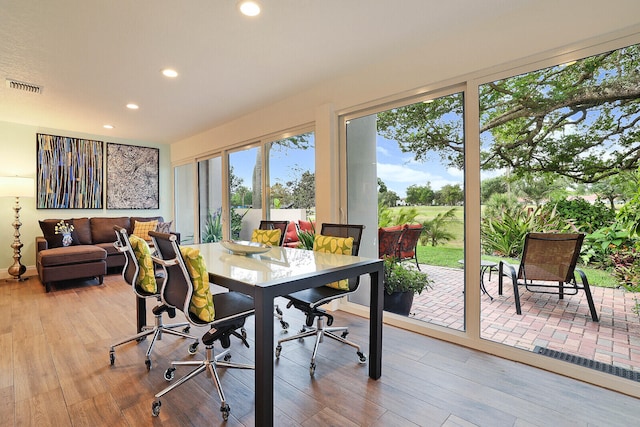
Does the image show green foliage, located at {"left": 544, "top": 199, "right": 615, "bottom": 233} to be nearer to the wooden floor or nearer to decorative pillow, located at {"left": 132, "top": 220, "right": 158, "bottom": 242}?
the wooden floor

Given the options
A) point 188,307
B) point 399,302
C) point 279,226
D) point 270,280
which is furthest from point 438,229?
point 188,307

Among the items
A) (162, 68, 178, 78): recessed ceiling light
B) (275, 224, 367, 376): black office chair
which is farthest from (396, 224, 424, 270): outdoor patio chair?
(162, 68, 178, 78): recessed ceiling light

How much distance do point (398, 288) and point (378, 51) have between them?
220 cm

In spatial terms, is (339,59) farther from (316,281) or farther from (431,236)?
(316,281)

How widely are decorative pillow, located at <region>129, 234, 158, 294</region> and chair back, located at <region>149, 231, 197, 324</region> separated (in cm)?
38

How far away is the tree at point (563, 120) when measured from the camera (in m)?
1.98

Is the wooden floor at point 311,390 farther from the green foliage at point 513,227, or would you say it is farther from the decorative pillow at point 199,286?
the green foliage at point 513,227

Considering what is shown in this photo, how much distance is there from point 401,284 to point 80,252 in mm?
4425

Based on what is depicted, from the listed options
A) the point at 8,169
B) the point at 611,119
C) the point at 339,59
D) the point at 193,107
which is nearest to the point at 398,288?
the point at 611,119

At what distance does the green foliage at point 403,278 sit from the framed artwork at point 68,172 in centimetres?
547

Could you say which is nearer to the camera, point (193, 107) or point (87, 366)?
point (87, 366)

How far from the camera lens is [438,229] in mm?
2848

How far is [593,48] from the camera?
1.99 metres

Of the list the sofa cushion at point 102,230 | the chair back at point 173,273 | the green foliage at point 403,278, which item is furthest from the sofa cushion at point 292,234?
the sofa cushion at point 102,230
